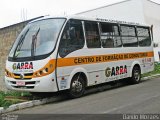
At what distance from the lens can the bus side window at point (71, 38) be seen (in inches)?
469

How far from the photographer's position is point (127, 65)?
51.5 feet

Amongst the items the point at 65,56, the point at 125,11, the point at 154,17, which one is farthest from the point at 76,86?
the point at 154,17

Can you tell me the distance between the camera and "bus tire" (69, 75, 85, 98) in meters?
12.2

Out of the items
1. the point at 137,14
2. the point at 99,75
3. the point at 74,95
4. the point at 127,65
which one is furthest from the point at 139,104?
the point at 137,14

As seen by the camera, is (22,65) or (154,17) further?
(154,17)

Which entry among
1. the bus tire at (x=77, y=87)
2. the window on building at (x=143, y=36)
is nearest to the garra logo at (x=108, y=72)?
the bus tire at (x=77, y=87)

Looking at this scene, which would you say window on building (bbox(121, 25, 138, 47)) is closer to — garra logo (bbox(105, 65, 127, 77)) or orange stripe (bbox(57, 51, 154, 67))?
orange stripe (bbox(57, 51, 154, 67))

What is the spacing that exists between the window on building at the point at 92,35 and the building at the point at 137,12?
19.5 meters

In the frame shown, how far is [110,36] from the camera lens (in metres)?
14.7

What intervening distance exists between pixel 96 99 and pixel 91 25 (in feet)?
10.1

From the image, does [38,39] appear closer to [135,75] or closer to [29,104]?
[29,104]

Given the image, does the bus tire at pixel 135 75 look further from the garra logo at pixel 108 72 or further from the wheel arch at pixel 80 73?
the wheel arch at pixel 80 73

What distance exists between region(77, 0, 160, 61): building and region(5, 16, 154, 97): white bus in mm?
18686

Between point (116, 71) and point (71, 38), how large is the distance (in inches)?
131
